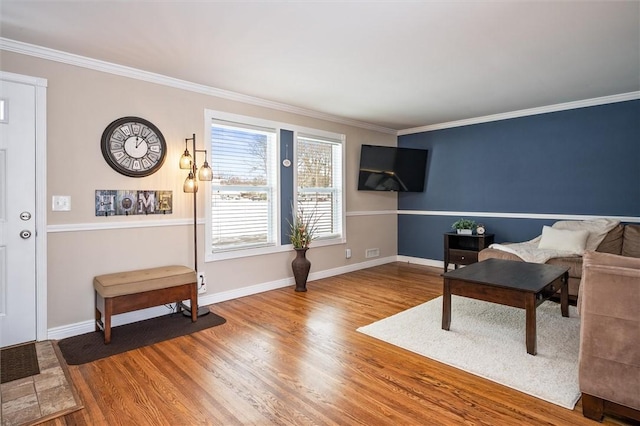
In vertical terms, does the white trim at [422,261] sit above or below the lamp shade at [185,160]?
below

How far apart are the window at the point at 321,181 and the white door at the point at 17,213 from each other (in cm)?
280

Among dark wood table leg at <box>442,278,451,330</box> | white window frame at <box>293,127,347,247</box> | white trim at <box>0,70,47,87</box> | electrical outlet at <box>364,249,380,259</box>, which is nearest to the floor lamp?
white trim at <box>0,70,47,87</box>

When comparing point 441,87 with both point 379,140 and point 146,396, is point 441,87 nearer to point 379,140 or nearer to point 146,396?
point 379,140

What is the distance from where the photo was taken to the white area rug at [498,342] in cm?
225

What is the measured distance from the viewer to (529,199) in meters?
4.95

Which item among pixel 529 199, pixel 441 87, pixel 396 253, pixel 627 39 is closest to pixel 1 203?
pixel 441 87

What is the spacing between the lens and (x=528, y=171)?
195 inches

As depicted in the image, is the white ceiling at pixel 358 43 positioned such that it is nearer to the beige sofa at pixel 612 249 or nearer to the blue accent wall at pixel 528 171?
the blue accent wall at pixel 528 171

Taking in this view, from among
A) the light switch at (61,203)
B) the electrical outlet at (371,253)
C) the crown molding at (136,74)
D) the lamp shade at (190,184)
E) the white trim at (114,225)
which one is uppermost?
the crown molding at (136,74)

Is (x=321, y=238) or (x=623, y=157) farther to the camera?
(x=321, y=238)

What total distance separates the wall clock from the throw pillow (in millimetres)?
4374

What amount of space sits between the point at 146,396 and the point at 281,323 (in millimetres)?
1368

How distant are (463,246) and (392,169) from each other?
5.21ft

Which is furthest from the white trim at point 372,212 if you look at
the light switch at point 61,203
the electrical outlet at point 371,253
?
the light switch at point 61,203
